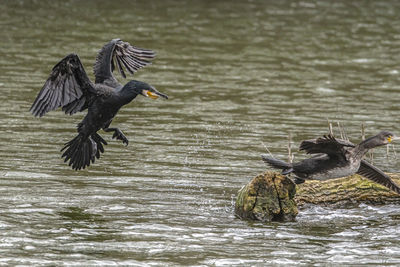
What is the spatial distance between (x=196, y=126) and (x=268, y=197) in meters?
5.49

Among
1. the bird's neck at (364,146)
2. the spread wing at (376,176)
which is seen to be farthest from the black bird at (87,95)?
the spread wing at (376,176)

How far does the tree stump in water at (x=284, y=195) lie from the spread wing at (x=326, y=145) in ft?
1.97

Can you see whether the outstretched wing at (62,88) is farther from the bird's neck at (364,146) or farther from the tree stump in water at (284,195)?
the bird's neck at (364,146)

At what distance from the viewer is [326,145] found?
10.4 meters

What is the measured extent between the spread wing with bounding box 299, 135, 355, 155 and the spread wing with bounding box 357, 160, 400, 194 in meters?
0.65

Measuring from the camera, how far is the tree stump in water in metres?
10.7

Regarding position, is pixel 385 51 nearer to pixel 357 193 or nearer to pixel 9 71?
pixel 9 71

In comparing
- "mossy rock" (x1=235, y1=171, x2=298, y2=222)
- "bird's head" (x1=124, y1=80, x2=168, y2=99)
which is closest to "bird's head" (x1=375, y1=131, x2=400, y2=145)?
"mossy rock" (x1=235, y1=171, x2=298, y2=222)

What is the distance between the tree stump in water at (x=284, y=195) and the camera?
10.7 m

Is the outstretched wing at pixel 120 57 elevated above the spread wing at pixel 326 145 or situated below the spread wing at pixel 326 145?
above

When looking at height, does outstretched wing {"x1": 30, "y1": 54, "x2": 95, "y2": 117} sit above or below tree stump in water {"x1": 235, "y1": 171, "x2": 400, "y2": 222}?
A: above

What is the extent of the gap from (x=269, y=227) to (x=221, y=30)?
15432 mm

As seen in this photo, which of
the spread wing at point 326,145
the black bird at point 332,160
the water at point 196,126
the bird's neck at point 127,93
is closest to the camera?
the water at point 196,126

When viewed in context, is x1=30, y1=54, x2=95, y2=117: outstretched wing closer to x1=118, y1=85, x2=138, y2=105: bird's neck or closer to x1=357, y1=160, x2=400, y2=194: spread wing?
x1=118, y1=85, x2=138, y2=105: bird's neck
